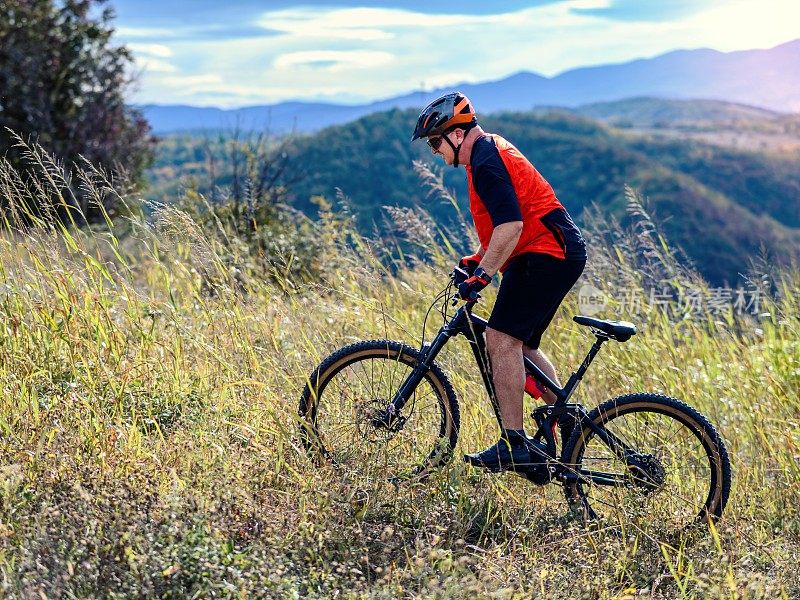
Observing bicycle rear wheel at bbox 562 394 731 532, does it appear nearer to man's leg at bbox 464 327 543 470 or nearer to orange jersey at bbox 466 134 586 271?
man's leg at bbox 464 327 543 470

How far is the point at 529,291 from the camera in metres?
3.99

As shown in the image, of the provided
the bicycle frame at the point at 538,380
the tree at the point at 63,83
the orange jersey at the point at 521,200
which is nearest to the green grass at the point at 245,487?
the bicycle frame at the point at 538,380

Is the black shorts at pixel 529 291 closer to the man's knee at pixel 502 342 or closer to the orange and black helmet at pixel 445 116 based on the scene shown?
the man's knee at pixel 502 342

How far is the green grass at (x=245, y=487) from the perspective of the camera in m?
3.03

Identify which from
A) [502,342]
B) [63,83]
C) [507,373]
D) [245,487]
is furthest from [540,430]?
[63,83]

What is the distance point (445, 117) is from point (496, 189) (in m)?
0.48

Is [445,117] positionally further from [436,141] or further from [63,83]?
[63,83]

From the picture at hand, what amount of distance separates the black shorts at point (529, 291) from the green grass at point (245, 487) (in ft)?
2.49

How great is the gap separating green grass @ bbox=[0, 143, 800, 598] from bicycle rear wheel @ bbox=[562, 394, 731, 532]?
0.44 feet

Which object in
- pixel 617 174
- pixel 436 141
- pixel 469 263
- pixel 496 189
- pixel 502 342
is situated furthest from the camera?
pixel 617 174

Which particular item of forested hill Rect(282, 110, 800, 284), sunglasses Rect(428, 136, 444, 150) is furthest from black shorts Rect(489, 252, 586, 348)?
forested hill Rect(282, 110, 800, 284)

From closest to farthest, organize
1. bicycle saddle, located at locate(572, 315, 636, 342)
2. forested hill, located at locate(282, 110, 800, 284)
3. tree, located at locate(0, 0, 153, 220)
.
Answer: bicycle saddle, located at locate(572, 315, 636, 342) < tree, located at locate(0, 0, 153, 220) < forested hill, located at locate(282, 110, 800, 284)

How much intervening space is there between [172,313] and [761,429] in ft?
11.6

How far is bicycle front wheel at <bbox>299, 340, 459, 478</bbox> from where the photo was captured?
12.9 feet
